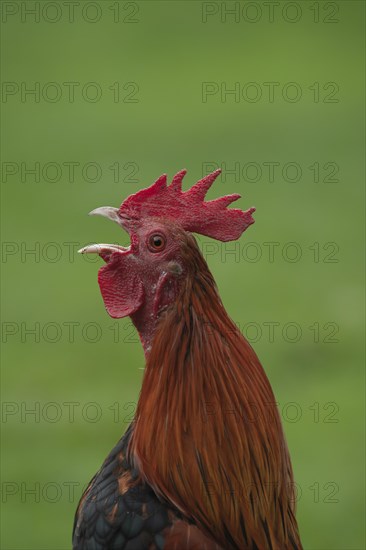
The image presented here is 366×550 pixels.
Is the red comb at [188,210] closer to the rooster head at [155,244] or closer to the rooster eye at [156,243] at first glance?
the rooster head at [155,244]

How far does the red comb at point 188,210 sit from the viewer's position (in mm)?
3396

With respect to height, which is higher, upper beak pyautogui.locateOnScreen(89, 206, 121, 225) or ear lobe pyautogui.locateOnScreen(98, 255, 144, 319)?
upper beak pyautogui.locateOnScreen(89, 206, 121, 225)

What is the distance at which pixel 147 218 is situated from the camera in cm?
338

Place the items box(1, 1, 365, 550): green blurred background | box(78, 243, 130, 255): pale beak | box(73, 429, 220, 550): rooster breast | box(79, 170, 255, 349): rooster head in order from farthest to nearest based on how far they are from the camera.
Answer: box(1, 1, 365, 550): green blurred background < box(78, 243, 130, 255): pale beak < box(79, 170, 255, 349): rooster head < box(73, 429, 220, 550): rooster breast

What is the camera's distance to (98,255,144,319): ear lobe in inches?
132

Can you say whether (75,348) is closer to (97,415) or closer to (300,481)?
(97,415)

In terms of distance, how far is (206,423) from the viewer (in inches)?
126

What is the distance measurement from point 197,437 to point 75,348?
475 centimetres

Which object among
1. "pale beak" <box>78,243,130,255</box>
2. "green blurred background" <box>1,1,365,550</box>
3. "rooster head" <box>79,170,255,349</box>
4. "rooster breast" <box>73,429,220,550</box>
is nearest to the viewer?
"rooster breast" <box>73,429,220,550</box>

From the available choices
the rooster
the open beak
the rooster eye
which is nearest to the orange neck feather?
the rooster

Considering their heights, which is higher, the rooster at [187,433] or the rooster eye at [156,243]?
the rooster eye at [156,243]

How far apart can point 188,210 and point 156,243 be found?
0.62 ft

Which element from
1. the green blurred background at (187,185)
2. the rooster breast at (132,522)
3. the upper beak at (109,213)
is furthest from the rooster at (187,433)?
the green blurred background at (187,185)

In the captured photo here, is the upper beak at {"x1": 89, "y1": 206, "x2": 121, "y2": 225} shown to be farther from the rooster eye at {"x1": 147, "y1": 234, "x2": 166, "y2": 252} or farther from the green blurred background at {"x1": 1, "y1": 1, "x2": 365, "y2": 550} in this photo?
the green blurred background at {"x1": 1, "y1": 1, "x2": 365, "y2": 550}
